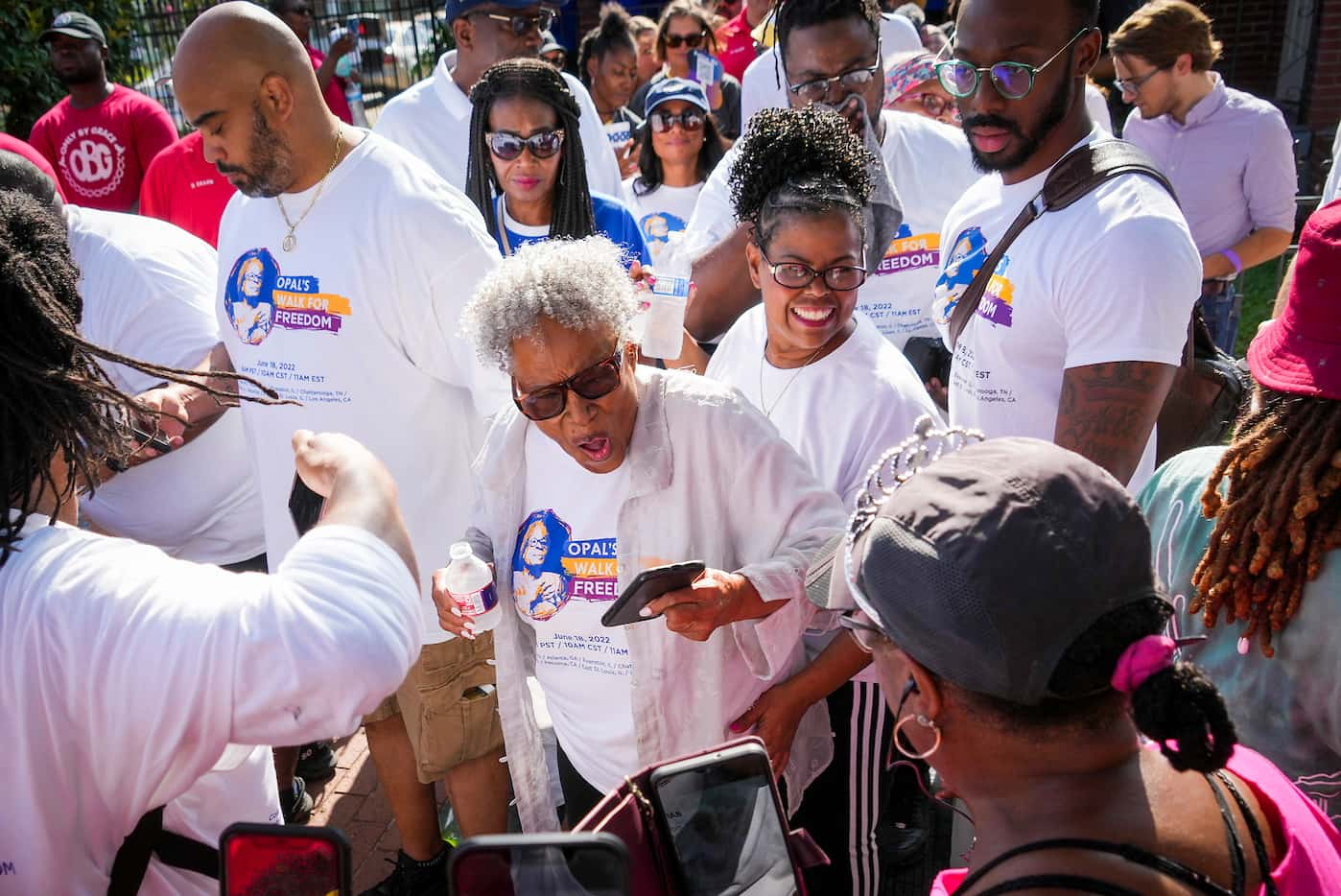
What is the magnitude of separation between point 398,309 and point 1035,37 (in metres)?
1.89

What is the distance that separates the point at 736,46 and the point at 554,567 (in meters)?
7.78

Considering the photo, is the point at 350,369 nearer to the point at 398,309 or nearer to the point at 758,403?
the point at 398,309

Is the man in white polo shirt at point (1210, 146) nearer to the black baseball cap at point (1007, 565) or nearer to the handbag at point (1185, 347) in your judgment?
the handbag at point (1185, 347)

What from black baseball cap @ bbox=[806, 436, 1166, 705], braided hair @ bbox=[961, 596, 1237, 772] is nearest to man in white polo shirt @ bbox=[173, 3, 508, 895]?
black baseball cap @ bbox=[806, 436, 1166, 705]

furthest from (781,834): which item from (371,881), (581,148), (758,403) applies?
(581,148)

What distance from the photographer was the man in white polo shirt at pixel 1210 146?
5.29m

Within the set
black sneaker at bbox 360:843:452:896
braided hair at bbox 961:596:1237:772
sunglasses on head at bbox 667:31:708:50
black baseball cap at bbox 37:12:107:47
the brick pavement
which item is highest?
black baseball cap at bbox 37:12:107:47

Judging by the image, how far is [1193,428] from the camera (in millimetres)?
2988

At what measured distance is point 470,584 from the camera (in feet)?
8.00

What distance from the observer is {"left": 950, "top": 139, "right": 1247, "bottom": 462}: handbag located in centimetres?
264

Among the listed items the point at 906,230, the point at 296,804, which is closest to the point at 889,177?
the point at 906,230

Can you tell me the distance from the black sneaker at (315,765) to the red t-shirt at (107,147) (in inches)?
162

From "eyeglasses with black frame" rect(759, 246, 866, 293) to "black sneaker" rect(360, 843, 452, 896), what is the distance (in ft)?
7.05

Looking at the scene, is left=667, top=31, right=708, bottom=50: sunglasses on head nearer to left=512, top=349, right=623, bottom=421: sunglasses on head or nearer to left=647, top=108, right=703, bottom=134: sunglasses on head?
left=647, top=108, right=703, bottom=134: sunglasses on head
